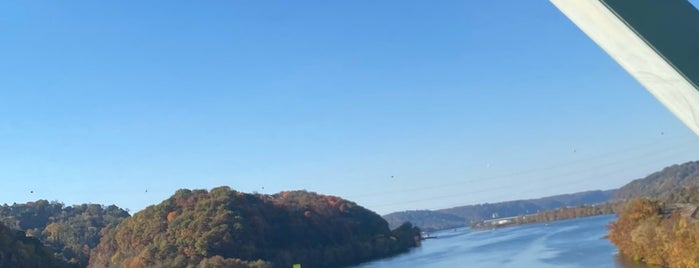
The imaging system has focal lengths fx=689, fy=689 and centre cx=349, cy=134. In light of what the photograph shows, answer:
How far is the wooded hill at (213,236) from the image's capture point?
103ft

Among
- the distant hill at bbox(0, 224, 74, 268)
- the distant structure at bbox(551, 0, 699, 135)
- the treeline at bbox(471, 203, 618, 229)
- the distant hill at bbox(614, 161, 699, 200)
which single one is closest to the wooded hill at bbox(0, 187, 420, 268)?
the distant hill at bbox(0, 224, 74, 268)

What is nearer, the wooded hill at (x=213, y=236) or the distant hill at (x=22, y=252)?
the distant hill at (x=22, y=252)

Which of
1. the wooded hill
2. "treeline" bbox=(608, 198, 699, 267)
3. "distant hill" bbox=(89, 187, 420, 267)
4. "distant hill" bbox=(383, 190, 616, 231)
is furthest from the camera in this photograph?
"distant hill" bbox=(383, 190, 616, 231)

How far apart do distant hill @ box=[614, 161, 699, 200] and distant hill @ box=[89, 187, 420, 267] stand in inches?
2061

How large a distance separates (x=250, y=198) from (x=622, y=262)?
980 inches

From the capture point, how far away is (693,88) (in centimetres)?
65

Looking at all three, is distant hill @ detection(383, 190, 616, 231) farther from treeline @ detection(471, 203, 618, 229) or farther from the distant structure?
the distant structure

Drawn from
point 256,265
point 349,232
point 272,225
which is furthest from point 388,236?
point 256,265

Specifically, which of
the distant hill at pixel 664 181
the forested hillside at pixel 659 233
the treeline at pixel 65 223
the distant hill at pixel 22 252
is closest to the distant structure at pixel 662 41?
the forested hillside at pixel 659 233

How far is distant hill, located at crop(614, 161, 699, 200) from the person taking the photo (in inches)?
3512

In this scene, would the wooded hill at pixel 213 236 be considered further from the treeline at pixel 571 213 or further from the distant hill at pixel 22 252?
the treeline at pixel 571 213

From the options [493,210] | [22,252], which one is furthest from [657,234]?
[493,210]

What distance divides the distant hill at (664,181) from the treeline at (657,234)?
64088 millimetres

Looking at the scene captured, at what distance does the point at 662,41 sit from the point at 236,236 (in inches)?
1419
